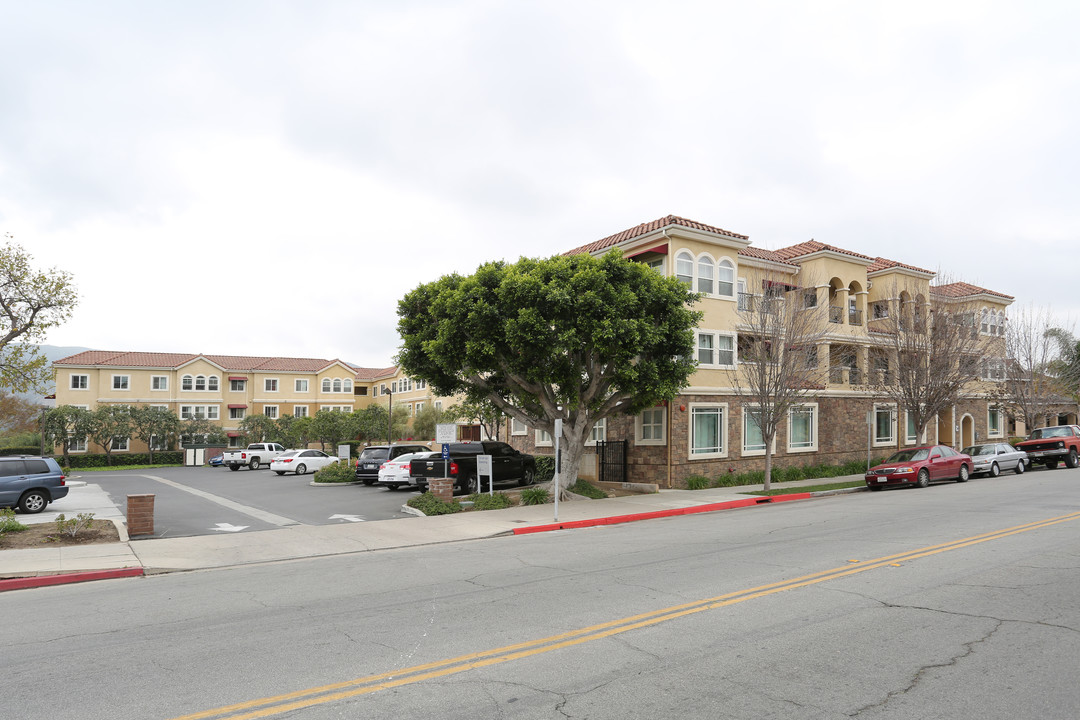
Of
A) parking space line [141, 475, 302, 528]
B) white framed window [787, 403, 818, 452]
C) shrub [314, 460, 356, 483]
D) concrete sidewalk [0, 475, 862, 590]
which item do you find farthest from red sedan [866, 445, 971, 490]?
shrub [314, 460, 356, 483]

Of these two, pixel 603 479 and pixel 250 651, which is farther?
pixel 603 479

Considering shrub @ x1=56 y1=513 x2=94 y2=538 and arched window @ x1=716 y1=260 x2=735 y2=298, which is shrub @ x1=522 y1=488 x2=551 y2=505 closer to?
arched window @ x1=716 y1=260 x2=735 y2=298

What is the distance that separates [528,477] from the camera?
24.8m

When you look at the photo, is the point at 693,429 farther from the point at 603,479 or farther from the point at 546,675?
the point at 546,675

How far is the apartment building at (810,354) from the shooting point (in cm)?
2386

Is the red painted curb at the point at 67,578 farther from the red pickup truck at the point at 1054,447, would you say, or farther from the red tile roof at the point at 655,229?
the red pickup truck at the point at 1054,447

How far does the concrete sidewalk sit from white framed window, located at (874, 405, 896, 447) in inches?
522

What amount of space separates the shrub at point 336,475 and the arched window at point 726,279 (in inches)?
689

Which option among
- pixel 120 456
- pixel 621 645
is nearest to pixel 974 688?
pixel 621 645

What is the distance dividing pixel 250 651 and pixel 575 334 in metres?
12.5

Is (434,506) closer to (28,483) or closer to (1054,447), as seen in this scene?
(28,483)

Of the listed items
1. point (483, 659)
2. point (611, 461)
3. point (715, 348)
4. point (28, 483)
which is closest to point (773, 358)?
point (715, 348)

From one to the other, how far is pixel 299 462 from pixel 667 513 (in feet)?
83.9

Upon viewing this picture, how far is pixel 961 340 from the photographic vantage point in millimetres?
27844
